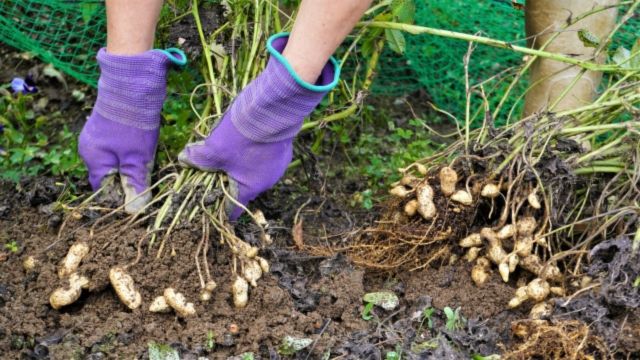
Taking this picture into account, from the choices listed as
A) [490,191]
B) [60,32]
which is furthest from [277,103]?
[60,32]

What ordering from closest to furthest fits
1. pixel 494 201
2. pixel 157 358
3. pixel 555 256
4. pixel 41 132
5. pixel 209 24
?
pixel 157 358 < pixel 555 256 < pixel 494 201 < pixel 209 24 < pixel 41 132

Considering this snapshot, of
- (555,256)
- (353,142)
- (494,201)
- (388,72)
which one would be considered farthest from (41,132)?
(555,256)

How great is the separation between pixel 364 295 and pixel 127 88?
0.70m

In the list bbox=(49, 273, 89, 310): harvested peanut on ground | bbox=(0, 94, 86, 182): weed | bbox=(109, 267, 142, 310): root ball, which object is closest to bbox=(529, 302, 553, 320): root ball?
bbox=(109, 267, 142, 310): root ball

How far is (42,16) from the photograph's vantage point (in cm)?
256

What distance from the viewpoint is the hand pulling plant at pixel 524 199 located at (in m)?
1.60

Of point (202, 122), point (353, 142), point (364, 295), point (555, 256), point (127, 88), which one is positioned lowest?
point (353, 142)

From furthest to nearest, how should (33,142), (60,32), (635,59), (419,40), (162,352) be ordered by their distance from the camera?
(419,40) → (60,32) → (33,142) → (635,59) → (162,352)

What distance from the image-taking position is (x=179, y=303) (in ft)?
4.84

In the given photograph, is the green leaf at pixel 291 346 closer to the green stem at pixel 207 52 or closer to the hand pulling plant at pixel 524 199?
the hand pulling plant at pixel 524 199

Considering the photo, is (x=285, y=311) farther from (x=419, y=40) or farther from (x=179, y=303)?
(x=419, y=40)

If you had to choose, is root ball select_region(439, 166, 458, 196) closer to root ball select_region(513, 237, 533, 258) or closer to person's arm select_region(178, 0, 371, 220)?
root ball select_region(513, 237, 533, 258)

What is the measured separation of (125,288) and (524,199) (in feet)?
2.78

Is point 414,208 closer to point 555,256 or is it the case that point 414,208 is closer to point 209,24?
point 555,256
